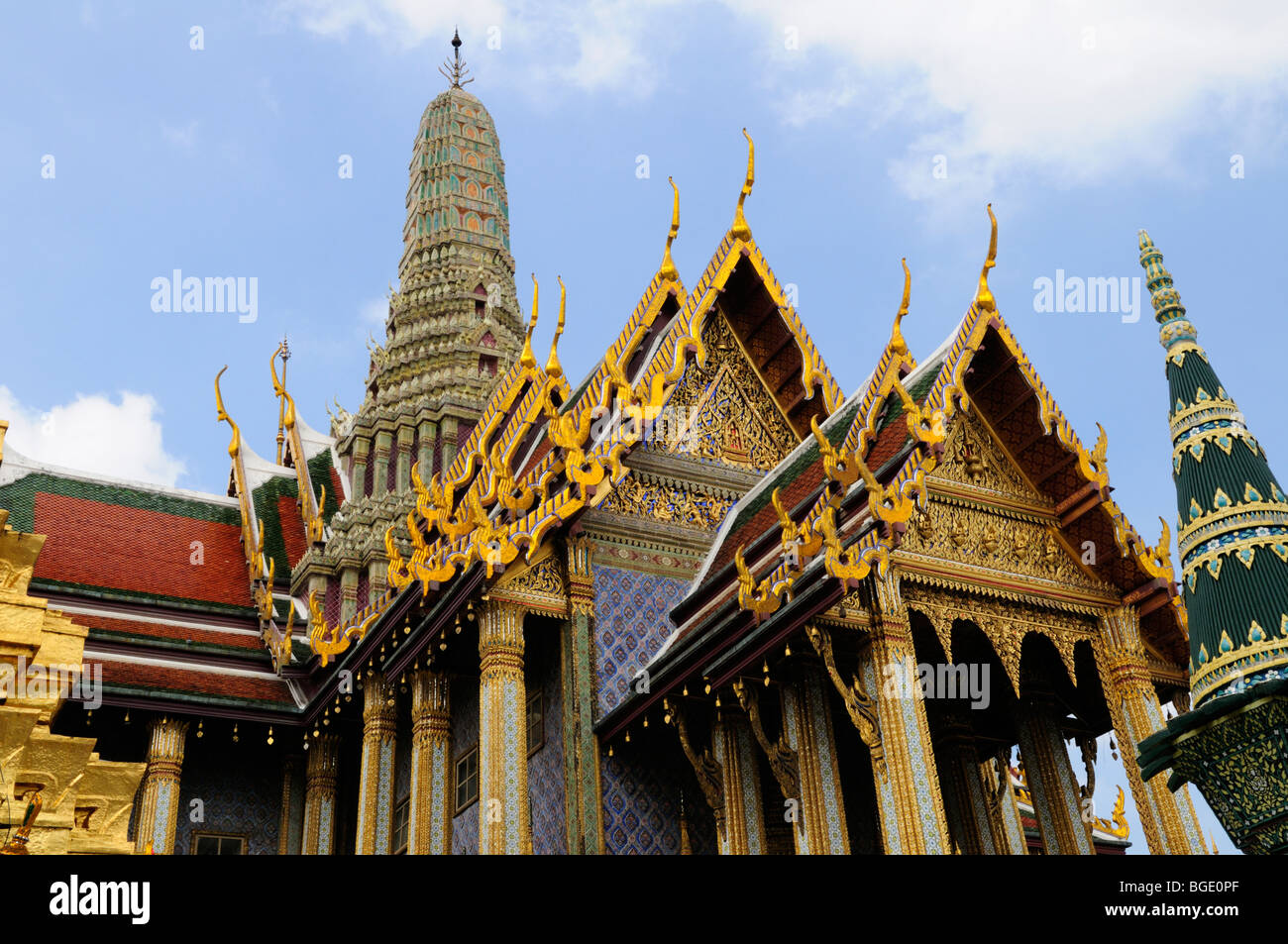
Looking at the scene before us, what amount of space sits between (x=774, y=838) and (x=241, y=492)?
10957mm

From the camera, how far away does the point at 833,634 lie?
9.50m

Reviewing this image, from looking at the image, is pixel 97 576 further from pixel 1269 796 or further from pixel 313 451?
pixel 1269 796

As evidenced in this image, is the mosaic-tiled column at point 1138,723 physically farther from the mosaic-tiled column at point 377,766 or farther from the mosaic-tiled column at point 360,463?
the mosaic-tiled column at point 360,463

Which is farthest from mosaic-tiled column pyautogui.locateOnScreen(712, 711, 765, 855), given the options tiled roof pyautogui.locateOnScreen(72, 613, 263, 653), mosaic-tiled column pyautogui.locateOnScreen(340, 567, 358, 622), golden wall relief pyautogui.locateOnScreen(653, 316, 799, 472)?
mosaic-tiled column pyautogui.locateOnScreen(340, 567, 358, 622)

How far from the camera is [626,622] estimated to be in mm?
11922

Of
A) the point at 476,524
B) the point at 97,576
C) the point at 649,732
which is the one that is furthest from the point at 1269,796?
the point at 97,576

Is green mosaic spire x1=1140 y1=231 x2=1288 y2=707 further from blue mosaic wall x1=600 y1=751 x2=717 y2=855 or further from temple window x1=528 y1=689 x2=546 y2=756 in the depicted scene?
temple window x1=528 y1=689 x2=546 y2=756

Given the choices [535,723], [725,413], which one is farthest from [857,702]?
[725,413]

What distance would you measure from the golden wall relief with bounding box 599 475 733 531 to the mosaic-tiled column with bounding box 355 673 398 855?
8.56 ft

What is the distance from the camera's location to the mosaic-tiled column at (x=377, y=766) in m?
12.8

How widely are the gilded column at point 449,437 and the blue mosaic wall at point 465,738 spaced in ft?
18.0

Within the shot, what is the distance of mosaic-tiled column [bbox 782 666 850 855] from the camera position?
9383 mm

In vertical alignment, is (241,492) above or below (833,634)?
above
